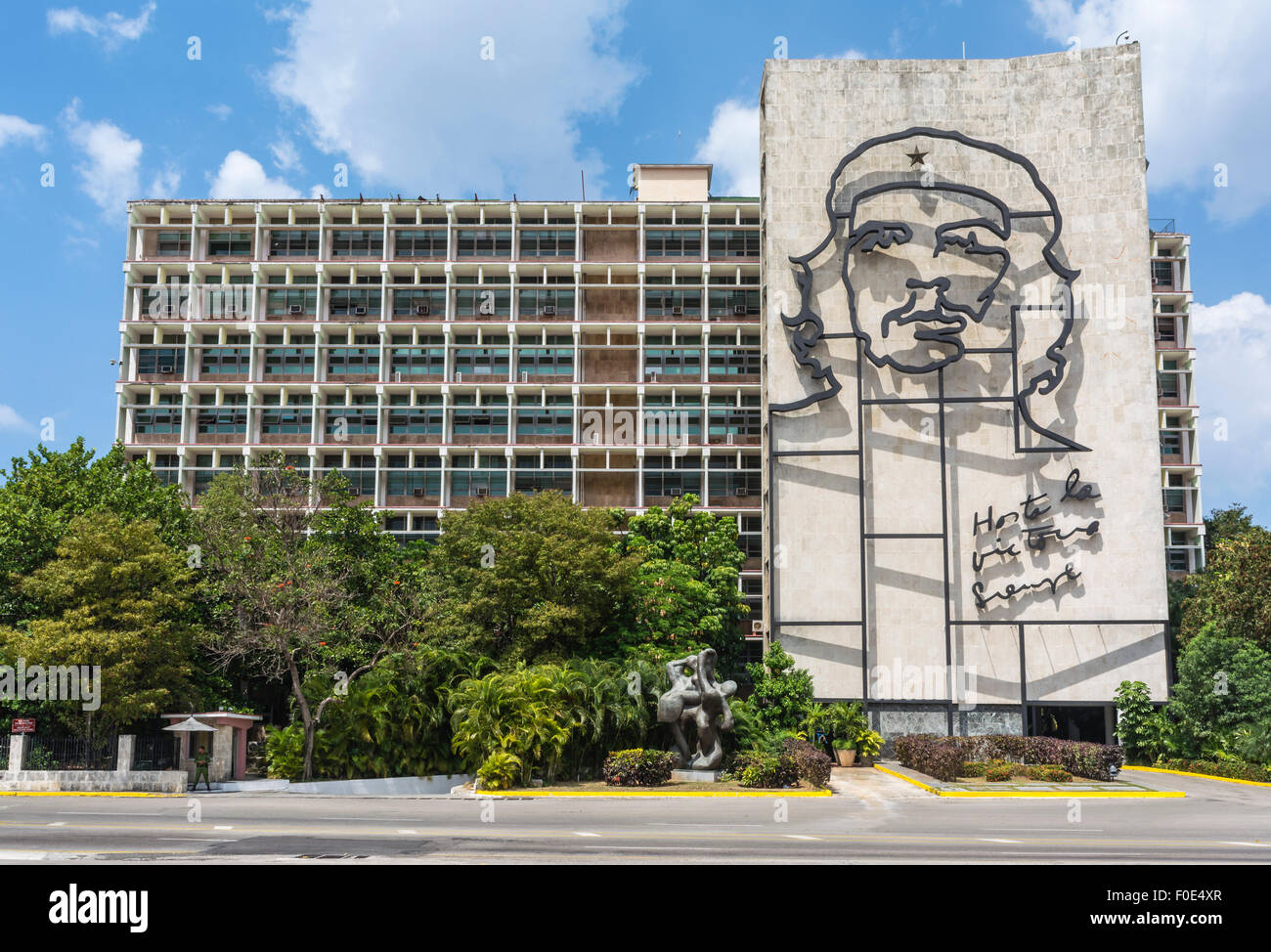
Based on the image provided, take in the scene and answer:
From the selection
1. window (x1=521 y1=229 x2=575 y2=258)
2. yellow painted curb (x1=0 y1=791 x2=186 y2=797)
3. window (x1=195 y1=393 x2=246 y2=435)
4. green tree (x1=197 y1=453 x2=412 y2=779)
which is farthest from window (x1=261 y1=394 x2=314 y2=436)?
yellow painted curb (x1=0 y1=791 x2=186 y2=797)

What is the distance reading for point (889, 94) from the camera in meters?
52.7

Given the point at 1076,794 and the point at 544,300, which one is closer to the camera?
the point at 1076,794

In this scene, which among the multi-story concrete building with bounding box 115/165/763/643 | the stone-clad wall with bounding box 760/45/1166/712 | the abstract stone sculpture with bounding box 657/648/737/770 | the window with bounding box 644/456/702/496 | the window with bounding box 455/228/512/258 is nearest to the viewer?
the abstract stone sculpture with bounding box 657/648/737/770

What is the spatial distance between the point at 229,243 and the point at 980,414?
5458cm

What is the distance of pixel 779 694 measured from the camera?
42.5m

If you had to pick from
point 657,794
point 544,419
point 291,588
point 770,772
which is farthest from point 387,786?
point 544,419

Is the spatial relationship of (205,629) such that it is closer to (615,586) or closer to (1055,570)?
(615,586)

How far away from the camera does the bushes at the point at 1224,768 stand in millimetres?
38281

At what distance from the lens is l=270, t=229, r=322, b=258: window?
251 ft

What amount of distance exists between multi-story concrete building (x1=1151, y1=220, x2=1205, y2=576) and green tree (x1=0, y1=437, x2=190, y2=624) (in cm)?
7128

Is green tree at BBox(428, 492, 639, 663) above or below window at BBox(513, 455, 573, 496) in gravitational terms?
below

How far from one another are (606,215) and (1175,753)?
50.6 m

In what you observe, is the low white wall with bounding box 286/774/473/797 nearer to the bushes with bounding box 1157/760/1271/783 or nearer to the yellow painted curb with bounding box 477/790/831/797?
the yellow painted curb with bounding box 477/790/831/797

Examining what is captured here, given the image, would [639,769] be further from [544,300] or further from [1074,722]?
[544,300]
